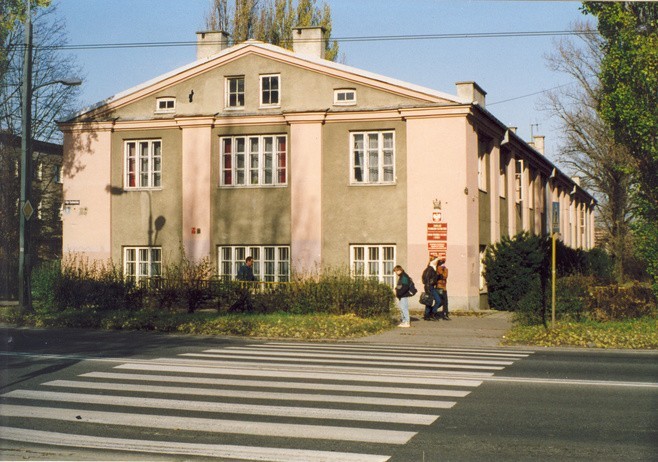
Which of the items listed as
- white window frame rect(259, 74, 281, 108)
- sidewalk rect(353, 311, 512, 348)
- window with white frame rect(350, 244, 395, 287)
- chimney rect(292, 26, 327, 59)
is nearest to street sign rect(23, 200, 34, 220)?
white window frame rect(259, 74, 281, 108)

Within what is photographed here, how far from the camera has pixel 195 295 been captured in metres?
24.2

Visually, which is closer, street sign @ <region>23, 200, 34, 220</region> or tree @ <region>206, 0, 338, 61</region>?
street sign @ <region>23, 200, 34, 220</region>

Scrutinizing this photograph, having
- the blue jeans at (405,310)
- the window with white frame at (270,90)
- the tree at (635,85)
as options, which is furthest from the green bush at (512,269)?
the window with white frame at (270,90)

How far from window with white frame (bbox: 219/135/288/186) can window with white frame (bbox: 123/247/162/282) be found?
12.5ft

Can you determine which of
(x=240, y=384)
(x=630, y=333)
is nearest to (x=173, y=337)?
(x=240, y=384)

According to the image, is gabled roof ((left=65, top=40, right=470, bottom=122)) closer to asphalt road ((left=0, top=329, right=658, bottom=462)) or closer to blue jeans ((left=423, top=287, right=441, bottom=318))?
blue jeans ((left=423, top=287, right=441, bottom=318))

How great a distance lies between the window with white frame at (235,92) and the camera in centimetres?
3162

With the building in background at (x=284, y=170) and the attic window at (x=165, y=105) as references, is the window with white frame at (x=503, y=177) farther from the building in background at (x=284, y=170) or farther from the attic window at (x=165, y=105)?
the attic window at (x=165, y=105)

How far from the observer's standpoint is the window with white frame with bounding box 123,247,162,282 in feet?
106

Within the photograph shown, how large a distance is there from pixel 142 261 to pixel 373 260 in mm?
8874

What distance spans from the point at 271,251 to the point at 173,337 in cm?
1164

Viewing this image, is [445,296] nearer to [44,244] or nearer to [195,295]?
[195,295]

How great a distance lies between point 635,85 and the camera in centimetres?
3002

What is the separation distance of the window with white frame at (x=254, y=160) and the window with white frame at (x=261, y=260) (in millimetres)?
2322
